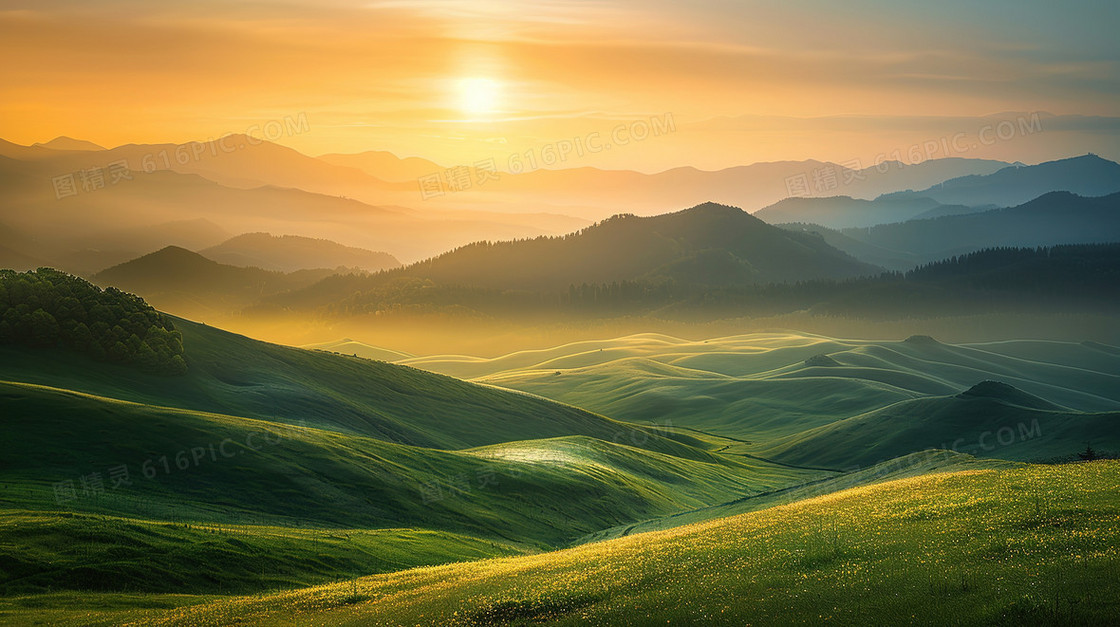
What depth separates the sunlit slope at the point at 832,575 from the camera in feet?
80.1

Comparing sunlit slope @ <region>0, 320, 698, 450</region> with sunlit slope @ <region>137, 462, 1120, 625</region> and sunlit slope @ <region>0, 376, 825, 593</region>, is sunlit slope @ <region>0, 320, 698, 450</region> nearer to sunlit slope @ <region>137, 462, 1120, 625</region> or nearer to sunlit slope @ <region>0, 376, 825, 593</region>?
sunlit slope @ <region>0, 376, 825, 593</region>

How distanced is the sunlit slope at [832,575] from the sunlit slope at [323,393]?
75102mm

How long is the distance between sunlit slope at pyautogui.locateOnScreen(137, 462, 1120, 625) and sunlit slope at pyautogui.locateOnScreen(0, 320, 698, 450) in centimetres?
7510

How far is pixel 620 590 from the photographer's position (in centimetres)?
3170

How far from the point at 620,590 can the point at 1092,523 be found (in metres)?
16.1

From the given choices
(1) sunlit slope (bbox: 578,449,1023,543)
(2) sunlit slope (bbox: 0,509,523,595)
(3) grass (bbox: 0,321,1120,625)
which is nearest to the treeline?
(3) grass (bbox: 0,321,1120,625)

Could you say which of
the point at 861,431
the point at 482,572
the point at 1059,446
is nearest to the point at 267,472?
the point at 482,572

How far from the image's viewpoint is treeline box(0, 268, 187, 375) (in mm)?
105688

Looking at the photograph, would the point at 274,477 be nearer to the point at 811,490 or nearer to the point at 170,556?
the point at 170,556

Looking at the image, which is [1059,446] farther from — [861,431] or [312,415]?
[312,415]

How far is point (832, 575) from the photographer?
28.8m

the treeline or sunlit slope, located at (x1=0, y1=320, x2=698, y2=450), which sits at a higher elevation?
the treeline

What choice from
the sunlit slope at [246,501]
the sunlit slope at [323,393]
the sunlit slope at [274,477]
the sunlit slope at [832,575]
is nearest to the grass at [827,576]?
the sunlit slope at [832,575]

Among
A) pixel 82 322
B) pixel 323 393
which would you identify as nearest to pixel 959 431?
pixel 323 393
